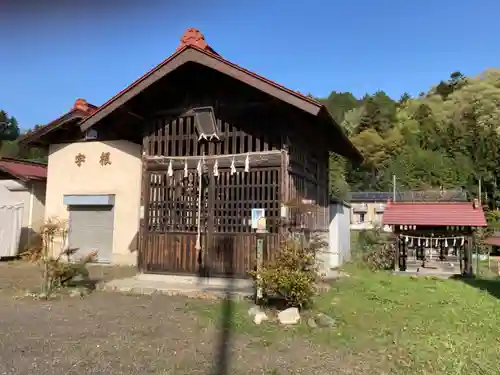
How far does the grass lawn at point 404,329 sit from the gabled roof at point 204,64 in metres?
3.95

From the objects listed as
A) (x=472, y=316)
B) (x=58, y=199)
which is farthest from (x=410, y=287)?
(x=58, y=199)

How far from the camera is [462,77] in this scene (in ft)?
276

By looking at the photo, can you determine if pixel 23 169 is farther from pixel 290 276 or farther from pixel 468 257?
pixel 468 257

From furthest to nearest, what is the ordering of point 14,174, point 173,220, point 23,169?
point 23,169 → point 14,174 → point 173,220

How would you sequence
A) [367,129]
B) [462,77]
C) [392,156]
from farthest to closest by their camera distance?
[462,77], [367,129], [392,156]

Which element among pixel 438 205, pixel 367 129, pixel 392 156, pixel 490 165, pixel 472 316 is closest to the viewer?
pixel 472 316

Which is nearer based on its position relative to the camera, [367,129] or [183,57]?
[183,57]

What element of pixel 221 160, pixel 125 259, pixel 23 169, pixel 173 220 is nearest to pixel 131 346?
pixel 173 220

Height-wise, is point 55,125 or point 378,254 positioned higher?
point 55,125

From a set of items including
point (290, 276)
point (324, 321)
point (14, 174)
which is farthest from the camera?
point (14, 174)

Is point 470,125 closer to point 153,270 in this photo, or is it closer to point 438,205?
point 438,205

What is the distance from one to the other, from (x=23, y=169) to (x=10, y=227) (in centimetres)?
→ 300

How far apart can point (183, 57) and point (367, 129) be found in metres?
60.8

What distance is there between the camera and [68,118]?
1543 centimetres
